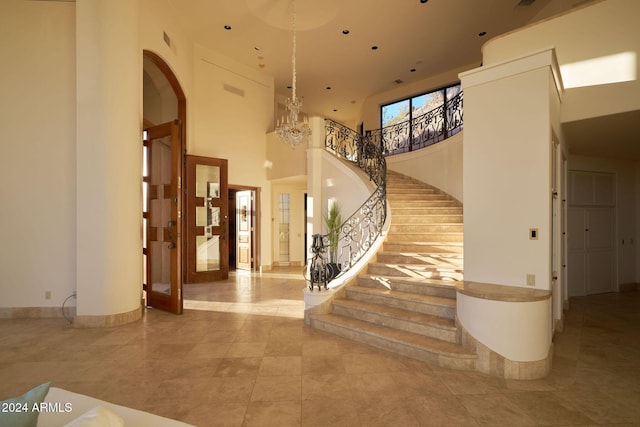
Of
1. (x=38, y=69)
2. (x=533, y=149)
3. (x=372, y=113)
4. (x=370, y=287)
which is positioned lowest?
(x=370, y=287)

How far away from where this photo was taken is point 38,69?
193 inches

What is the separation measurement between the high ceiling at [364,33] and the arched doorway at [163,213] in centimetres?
213

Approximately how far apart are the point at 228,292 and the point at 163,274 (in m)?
1.64

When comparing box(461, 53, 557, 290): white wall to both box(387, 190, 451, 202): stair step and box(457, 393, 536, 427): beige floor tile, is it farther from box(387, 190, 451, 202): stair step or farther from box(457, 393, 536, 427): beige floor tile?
box(387, 190, 451, 202): stair step

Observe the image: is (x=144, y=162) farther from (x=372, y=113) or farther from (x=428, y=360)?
(x=372, y=113)

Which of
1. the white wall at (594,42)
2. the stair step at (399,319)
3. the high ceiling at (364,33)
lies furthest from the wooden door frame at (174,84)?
the white wall at (594,42)

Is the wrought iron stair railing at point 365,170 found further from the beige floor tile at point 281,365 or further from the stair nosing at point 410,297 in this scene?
the beige floor tile at point 281,365

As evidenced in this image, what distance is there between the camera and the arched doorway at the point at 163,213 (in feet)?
16.3

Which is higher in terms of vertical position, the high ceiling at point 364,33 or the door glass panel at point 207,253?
the high ceiling at point 364,33

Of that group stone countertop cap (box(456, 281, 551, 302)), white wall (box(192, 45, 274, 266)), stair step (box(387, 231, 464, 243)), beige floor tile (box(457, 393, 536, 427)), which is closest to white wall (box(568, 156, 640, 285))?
stair step (box(387, 231, 464, 243))

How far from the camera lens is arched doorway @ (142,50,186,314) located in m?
4.97

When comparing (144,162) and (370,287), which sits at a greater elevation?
(144,162)

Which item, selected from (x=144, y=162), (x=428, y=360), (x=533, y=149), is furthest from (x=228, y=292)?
(x=533, y=149)

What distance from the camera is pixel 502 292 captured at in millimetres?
3219
